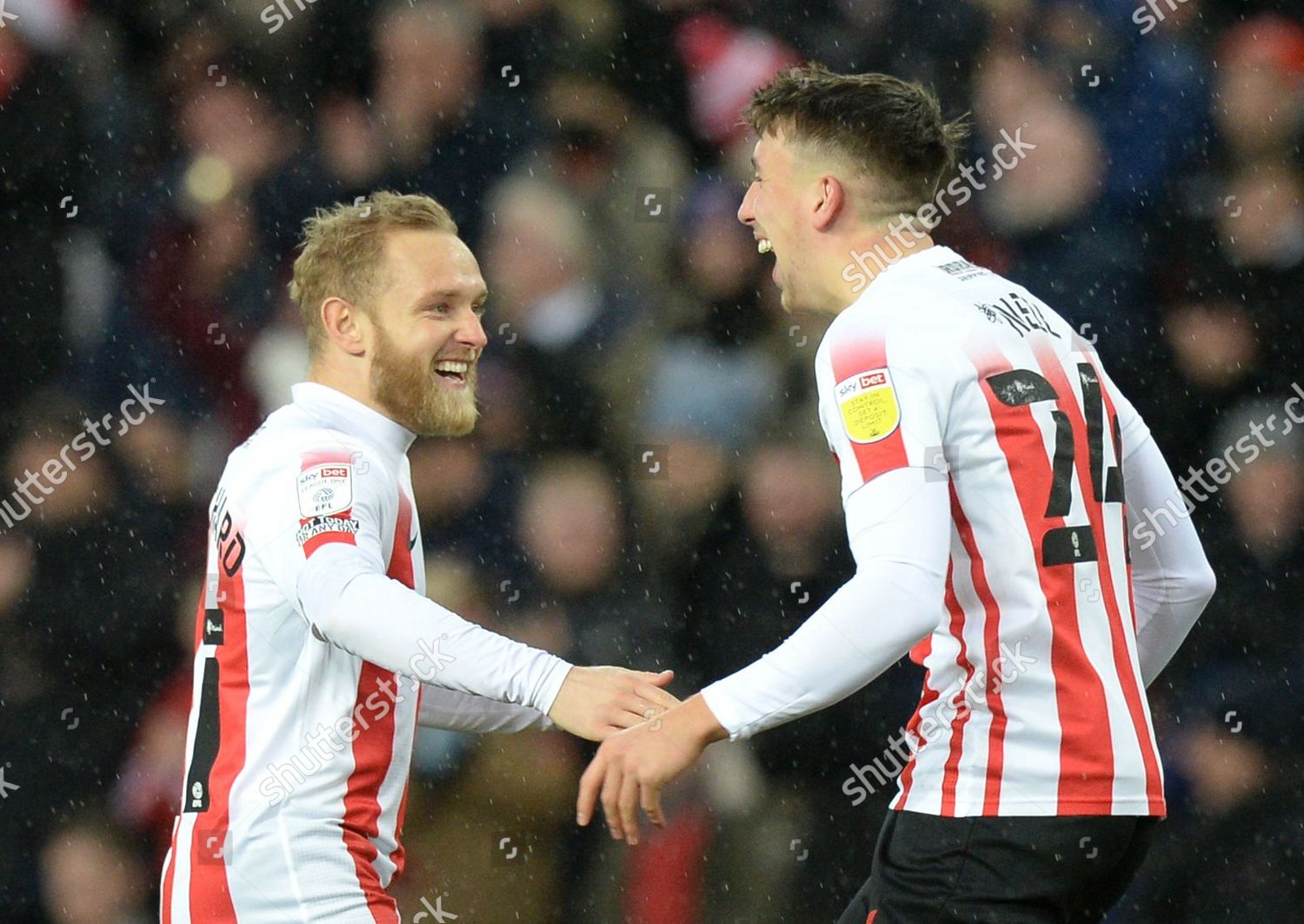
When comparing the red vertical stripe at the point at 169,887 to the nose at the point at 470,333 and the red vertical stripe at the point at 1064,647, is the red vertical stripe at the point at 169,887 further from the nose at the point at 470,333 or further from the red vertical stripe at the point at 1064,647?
the red vertical stripe at the point at 1064,647

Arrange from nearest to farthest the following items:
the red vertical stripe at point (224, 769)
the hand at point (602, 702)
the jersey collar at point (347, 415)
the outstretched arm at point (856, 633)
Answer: the outstretched arm at point (856, 633) < the hand at point (602, 702) < the red vertical stripe at point (224, 769) < the jersey collar at point (347, 415)

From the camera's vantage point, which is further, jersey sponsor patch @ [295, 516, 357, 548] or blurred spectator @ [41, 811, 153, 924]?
blurred spectator @ [41, 811, 153, 924]

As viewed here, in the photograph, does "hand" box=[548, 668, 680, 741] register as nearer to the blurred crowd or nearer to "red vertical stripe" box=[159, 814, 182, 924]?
"red vertical stripe" box=[159, 814, 182, 924]

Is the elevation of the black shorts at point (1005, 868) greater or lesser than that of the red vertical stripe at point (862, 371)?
lesser

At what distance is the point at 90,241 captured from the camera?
3781 mm

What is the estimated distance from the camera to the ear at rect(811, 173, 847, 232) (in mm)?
2057

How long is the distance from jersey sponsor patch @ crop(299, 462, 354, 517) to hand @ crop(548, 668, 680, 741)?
40cm

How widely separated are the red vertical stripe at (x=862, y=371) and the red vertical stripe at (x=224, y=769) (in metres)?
0.94

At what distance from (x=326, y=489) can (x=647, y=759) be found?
2.13ft

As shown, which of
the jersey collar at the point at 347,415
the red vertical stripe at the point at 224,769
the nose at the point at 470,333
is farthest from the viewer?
the nose at the point at 470,333

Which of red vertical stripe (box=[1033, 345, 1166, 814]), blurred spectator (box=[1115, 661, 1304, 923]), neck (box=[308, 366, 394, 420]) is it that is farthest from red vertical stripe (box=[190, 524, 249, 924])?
blurred spectator (box=[1115, 661, 1304, 923])

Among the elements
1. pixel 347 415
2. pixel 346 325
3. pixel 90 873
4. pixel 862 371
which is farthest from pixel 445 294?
pixel 90 873

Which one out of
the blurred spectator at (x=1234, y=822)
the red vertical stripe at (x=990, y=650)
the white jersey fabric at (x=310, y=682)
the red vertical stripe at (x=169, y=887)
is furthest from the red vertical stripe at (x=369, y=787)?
the blurred spectator at (x=1234, y=822)

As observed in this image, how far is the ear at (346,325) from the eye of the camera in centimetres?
249
